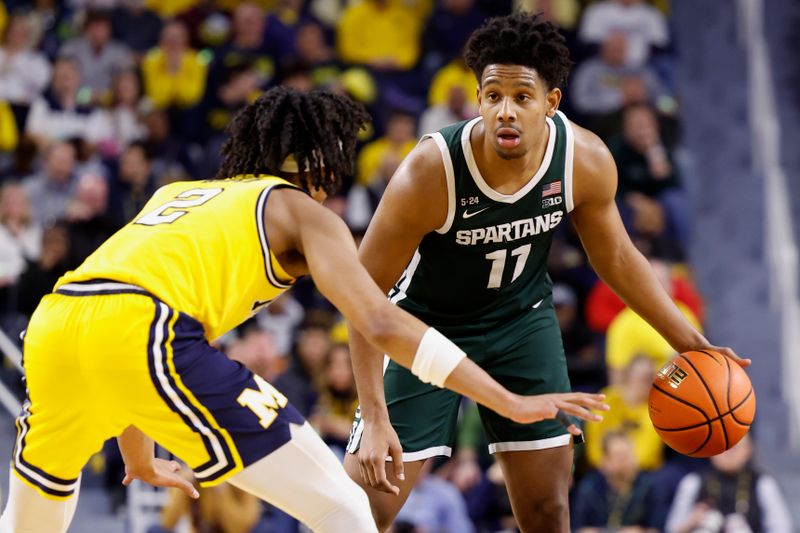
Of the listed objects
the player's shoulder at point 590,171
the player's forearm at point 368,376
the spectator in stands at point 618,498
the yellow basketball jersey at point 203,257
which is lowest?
the spectator in stands at point 618,498

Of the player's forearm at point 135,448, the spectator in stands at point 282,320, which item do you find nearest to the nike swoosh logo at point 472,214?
the player's forearm at point 135,448

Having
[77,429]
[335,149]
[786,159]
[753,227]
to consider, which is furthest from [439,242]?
[786,159]

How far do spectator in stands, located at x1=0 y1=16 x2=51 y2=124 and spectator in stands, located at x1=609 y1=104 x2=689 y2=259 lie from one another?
16.7 feet

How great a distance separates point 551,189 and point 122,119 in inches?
275

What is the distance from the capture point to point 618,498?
7625mm

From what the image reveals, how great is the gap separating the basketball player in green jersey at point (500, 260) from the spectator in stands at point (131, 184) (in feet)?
17.3

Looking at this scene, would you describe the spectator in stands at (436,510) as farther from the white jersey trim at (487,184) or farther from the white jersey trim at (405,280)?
the white jersey trim at (487,184)

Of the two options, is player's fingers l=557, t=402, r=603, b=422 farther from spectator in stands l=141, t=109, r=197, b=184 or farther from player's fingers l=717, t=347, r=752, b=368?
spectator in stands l=141, t=109, r=197, b=184

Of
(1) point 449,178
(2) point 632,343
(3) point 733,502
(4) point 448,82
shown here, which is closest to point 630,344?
(2) point 632,343

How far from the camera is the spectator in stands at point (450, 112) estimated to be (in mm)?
10234

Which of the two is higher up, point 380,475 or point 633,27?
point 633,27

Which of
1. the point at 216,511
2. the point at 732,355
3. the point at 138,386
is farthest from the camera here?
the point at 216,511

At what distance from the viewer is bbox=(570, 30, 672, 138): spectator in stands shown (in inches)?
414

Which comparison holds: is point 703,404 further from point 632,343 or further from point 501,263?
point 632,343
